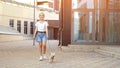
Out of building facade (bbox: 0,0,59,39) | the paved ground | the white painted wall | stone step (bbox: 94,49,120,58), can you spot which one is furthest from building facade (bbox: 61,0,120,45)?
the white painted wall

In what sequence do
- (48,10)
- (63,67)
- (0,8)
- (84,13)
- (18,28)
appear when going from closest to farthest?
(63,67)
(84,13)
(0,8)
(18,28)
(48,10)

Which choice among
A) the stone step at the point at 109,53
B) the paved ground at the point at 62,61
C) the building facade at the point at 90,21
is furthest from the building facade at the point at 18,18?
the paved ground at the point at 62,61

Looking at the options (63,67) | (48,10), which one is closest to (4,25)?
(48,10)

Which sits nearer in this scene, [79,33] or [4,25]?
[79,33]

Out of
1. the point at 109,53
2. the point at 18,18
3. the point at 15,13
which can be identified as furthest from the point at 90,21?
the point at 18,18

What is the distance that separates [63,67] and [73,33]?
9257 mm

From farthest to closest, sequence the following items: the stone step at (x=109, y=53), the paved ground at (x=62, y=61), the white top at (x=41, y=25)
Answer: the stone step at (x=109, y=53) → the white top at (x=41, y=25) → the paved ground at (x=62, y=61)

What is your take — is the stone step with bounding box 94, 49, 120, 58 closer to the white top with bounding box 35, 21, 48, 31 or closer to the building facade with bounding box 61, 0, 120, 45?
the building facade with bounding box 61, 0, 120, 45

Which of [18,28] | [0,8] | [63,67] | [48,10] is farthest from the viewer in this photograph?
[48,10]

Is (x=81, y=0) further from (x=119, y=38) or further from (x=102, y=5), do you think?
(x=119, y=38)

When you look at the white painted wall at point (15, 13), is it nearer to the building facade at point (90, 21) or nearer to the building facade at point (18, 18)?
the building facade at point (18, 18)

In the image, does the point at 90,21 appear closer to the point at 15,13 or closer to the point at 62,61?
the point at 62,61

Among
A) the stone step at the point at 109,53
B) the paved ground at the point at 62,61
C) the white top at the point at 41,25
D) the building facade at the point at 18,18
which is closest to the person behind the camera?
the paved ground at the point at 62,61

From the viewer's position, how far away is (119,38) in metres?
19.8
